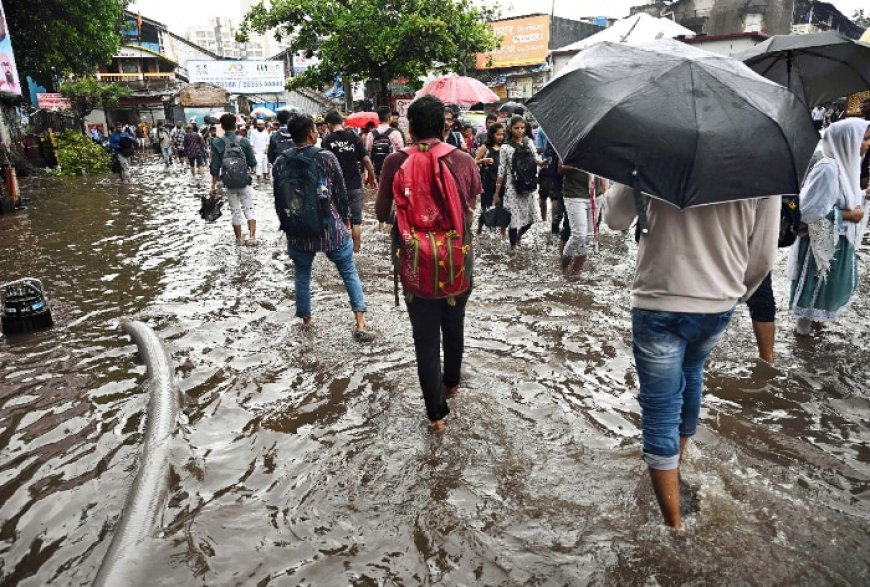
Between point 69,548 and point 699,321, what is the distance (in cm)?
289

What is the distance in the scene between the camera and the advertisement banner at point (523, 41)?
35281 mm

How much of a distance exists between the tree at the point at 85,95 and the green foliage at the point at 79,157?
14.7 metres

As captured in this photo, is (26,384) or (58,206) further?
(58,206)

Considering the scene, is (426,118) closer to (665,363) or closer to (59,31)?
(665,363)

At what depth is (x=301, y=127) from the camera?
14.8 feet

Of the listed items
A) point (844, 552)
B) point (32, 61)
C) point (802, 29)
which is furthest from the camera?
point (802, 29)

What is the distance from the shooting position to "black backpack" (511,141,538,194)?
713cm

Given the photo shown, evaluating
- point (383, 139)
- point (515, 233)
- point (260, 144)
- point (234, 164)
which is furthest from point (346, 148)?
point (260, 144)

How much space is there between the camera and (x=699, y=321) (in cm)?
234

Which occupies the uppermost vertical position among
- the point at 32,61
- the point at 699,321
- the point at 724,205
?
the point at 32,61

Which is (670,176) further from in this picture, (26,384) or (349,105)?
(349,105)

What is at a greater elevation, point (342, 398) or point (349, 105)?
point (349, 105)

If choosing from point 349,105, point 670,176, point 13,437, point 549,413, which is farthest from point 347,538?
point 349,105

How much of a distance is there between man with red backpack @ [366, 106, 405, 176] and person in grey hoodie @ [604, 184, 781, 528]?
26.8ft
